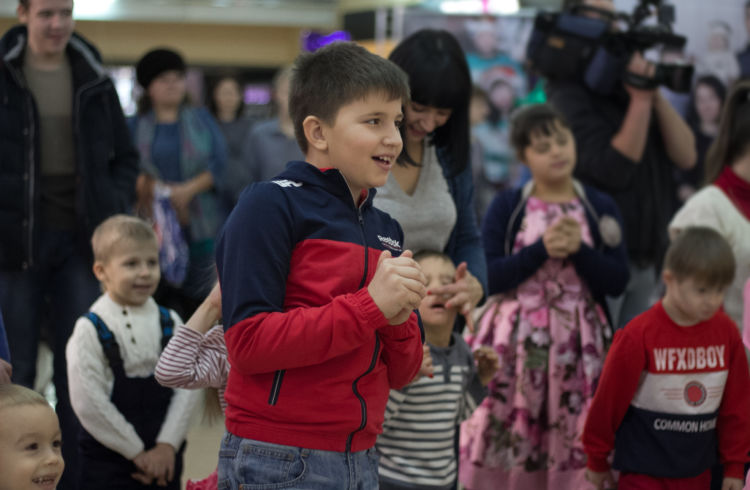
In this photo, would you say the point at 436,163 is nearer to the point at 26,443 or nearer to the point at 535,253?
the point at 535,253

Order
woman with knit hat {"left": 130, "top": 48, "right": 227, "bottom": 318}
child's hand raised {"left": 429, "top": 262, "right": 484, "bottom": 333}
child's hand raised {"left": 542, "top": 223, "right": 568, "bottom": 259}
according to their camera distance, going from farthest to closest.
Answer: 1. woman with knit hat {"left": 130, "top": 48, "right": 227, "bottom": 318}
2. child's hand raised {"left": 542, "top": 223, "right": 568, "bottom": 259}
3. child's hand raised {"left": 429, "top": 262, "right": 484, "bottom": 333}

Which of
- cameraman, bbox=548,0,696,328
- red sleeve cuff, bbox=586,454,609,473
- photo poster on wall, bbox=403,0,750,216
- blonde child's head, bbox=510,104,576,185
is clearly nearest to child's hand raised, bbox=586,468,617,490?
red sleeve cuff, bbox=586,454,609,473

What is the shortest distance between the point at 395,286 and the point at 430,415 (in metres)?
1.05

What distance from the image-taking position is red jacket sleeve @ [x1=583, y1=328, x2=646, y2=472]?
2.58 meters

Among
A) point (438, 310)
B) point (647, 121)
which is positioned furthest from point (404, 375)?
point (647, 121)

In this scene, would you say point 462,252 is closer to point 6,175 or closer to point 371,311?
point 371,311

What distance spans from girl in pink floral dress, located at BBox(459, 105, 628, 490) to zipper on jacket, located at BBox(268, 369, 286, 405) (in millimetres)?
1518

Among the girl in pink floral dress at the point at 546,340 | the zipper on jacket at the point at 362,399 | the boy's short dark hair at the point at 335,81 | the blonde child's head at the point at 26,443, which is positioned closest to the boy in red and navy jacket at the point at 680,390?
the girl in pink floral dress at the point at 546,340

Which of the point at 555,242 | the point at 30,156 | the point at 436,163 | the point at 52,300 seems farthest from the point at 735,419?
the point at 30,156

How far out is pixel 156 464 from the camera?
2.66 m

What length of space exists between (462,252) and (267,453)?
1177 mm

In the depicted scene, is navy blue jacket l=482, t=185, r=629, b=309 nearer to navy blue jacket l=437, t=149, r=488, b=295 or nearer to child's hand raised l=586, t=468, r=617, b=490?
navy blue jacket l=437, t=149, r=488, b=295

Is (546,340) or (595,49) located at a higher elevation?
(595,49)

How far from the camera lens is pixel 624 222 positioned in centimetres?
352
